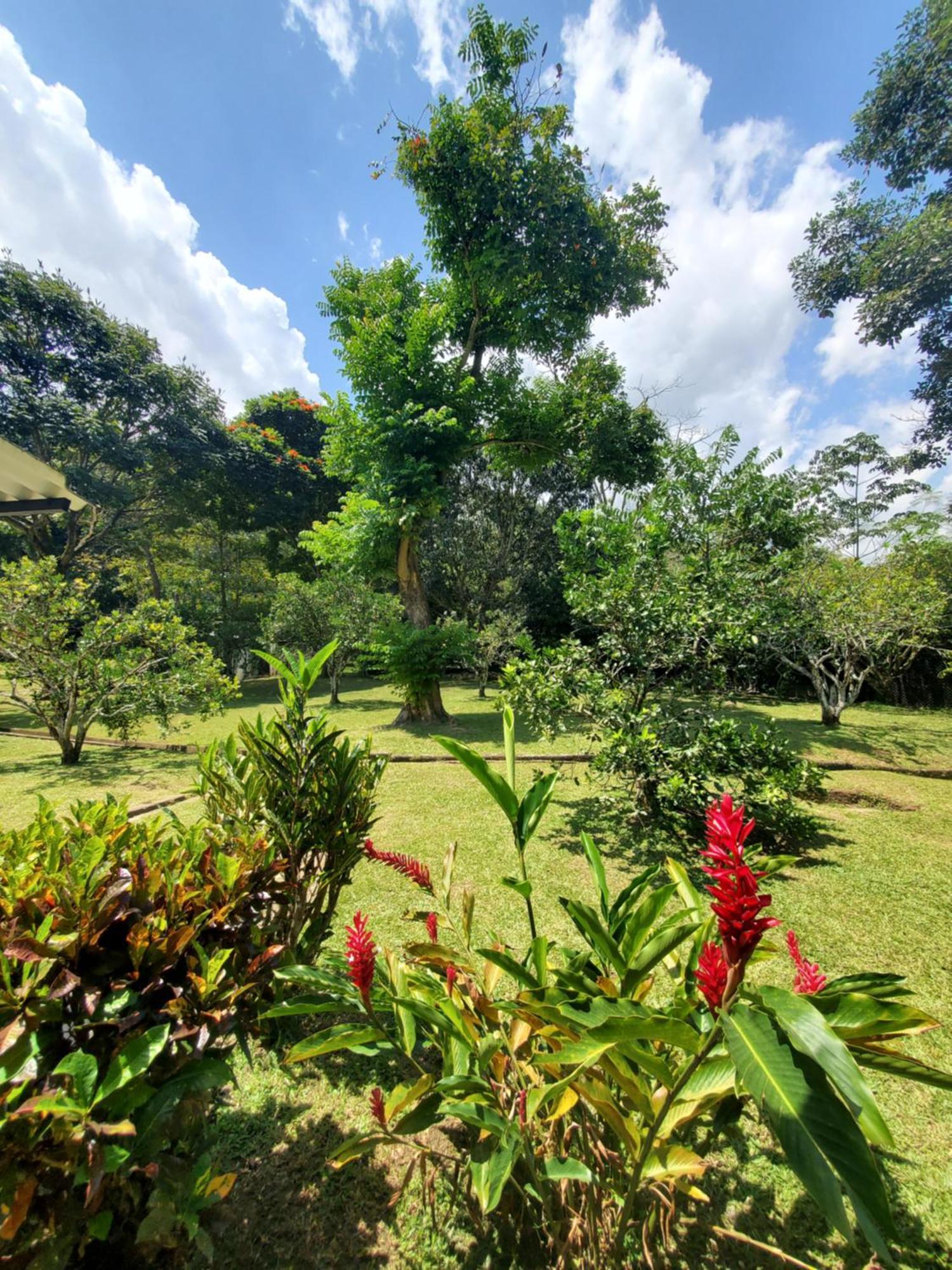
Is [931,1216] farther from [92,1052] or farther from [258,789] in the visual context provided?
[258,789]

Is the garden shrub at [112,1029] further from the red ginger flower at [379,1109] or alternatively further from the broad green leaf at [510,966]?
the broad green leaf at [510,966]

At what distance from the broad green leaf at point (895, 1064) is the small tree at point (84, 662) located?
23.9ft

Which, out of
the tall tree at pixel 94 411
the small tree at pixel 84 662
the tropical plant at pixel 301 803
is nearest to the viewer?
the tropical plant at pixel 301 803

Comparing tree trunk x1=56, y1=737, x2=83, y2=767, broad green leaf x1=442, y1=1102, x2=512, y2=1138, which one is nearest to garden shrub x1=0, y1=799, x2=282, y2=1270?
broad green leaf x1=442, y1=1102, x2=512, y2=1138

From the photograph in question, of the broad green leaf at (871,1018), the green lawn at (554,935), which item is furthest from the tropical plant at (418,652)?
the broad green leaf at (871,1018)

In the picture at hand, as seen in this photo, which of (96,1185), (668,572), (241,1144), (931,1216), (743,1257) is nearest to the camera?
(96,1185)

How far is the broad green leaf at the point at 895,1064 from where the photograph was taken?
0.64 meters

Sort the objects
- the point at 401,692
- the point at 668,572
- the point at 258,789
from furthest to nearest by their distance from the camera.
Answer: the point at 401,692
the point at 668,572
the point at 258,789

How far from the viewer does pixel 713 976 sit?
65cm

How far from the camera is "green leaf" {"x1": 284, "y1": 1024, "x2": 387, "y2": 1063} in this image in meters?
1.01

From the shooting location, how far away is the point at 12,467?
320 centimetres

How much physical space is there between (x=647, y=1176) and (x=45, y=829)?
1601 mm

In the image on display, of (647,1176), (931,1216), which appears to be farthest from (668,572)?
(647,1176)

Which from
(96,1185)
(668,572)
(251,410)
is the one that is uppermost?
(251,410)
